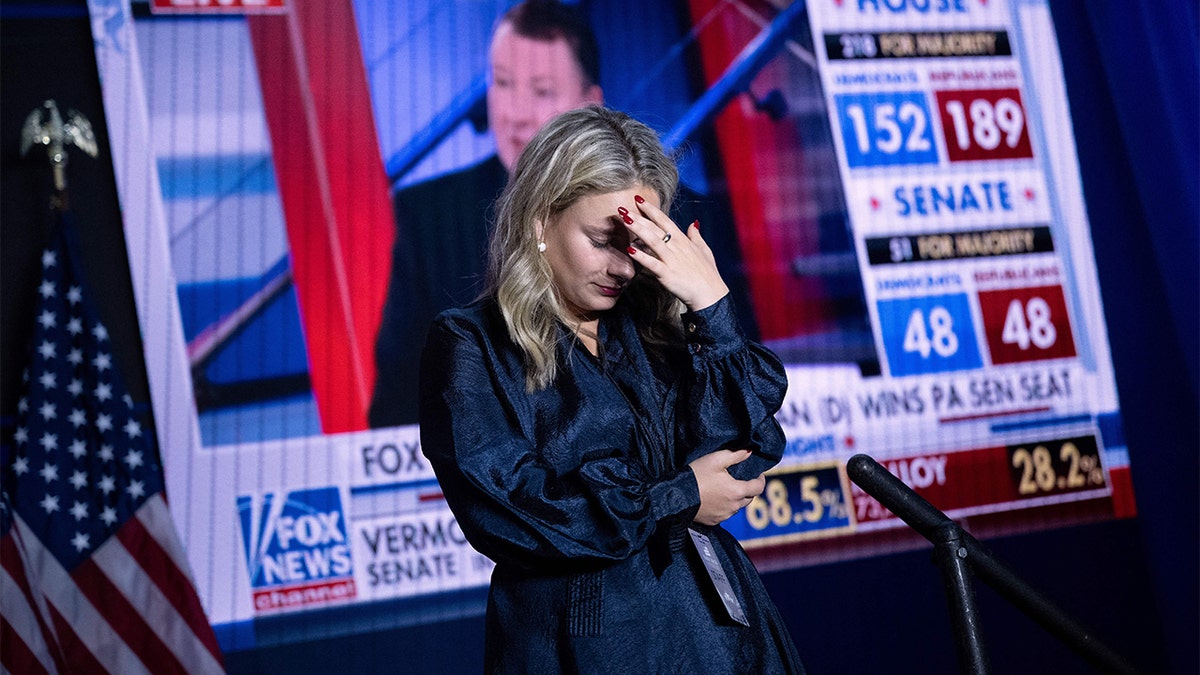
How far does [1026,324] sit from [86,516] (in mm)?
3012

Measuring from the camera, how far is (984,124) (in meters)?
4.09

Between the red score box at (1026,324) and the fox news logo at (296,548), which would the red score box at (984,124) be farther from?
the fox news logo at (296,548)

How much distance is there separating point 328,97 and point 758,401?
233 centimetres

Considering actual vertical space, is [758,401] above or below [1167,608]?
above

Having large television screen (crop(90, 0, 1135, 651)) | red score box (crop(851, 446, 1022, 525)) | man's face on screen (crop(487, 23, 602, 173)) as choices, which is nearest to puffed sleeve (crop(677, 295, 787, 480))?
large television screen (crop(90, 0, 1135, 651))

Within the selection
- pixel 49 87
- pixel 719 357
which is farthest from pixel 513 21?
pixel 719 357

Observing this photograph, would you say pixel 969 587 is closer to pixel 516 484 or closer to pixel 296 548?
pixel 516 484

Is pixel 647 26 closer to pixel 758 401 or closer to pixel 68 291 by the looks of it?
pixel 68 291

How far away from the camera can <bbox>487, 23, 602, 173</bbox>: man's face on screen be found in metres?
3.55

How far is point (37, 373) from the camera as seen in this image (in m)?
3.05

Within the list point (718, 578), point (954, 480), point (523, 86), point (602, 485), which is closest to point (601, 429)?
point (602, 485)

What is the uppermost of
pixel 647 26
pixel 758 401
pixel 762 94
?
pixel 647 26

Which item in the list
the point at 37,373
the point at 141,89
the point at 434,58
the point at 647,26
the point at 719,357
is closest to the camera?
the point at 719,357

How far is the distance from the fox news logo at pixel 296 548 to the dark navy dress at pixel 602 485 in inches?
77.4
